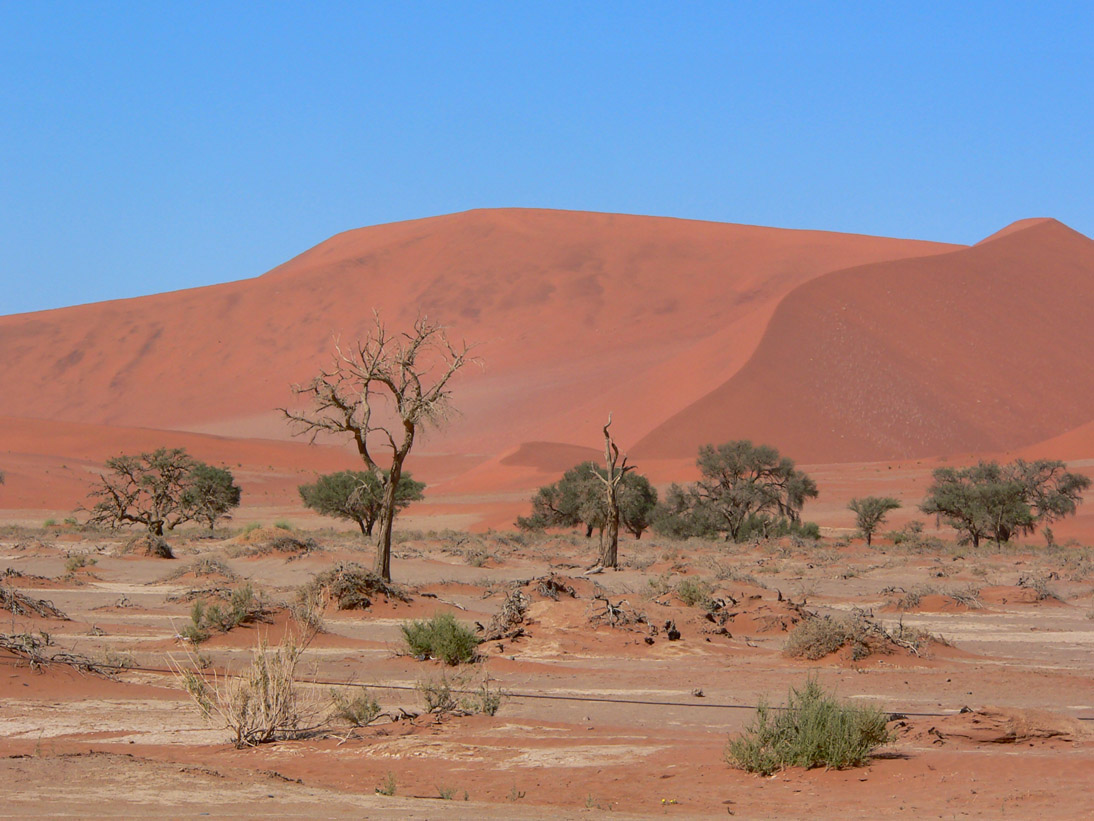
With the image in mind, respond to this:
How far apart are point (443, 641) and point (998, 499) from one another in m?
30.5

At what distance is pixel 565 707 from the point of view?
10.7 meters

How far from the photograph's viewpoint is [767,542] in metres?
37.5

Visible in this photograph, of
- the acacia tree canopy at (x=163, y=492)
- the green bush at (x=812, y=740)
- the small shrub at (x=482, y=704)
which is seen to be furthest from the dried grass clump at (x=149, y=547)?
the green bush at (x=812, y=740)

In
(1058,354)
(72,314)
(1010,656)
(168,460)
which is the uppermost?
(72,314)

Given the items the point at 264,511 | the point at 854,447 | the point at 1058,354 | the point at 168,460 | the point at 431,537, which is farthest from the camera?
the point at 1058,354

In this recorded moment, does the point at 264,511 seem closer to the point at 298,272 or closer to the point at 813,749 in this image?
the point at 813,749

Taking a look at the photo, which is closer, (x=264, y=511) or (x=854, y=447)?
(x=264, y=511)

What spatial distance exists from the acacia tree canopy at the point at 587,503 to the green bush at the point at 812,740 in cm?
3201

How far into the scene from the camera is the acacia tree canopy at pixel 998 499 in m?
38.4

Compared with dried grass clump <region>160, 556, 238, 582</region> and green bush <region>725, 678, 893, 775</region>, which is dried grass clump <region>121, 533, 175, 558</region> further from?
green bush <region>725, 678, 893, 775</region>

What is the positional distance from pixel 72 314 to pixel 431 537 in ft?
351

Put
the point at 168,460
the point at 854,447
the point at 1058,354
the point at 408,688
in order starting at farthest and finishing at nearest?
the point at 1058,354 < the point at 854,447 < the point at 168,460 < the point at 408,688

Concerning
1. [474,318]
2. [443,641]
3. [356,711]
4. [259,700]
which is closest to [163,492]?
[443,641]

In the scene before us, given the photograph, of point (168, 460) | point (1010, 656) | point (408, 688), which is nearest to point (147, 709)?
point (408, 688)
